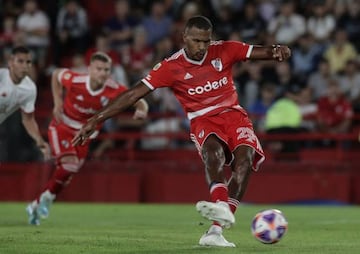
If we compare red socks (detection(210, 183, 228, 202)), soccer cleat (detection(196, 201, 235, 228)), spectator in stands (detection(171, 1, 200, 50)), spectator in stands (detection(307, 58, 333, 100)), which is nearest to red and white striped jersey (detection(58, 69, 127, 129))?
red socks (detection(210, 183, 228, 202))

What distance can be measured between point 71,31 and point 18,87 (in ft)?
33.0

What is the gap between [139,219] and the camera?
16953 mm

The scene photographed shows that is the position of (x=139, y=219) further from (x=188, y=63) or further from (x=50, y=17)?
(x=50, y=17)

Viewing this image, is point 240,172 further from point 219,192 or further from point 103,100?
point 103,100

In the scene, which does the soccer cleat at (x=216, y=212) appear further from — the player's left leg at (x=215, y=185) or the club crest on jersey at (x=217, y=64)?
the club crest on jersey at (x=217, y=64)

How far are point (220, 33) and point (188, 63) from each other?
1325 centimetres

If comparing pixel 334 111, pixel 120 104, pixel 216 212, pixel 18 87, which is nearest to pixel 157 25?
pixel 334 111

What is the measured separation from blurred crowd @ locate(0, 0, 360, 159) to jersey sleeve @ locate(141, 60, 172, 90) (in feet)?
34.8

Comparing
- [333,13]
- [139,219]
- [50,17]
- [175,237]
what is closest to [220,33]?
[333,13]

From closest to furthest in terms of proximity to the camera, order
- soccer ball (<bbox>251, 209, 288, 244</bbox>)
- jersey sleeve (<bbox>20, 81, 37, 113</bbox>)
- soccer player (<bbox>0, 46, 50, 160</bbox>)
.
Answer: soccer ball (<bbox>251, 209, 288, 244</bbox>) → soccer player (<bbox>0, 46, 50, 160</bbox>) → jersey sleeve (<bbox>20, 81, 37, 113</bbox>)

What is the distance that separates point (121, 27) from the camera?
82.4 ft

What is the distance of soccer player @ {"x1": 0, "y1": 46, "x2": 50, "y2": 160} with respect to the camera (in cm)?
1480

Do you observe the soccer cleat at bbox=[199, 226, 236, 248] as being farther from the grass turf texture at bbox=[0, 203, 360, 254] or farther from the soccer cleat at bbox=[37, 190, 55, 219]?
the soccer cleat at bbox=[37, 190, 55, 219]

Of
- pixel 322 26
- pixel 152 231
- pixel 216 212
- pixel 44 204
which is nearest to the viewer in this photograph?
pixel 216 212
